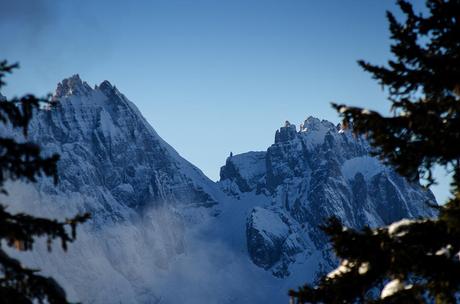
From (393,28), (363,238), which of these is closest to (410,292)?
(363,238)

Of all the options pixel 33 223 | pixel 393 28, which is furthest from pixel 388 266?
pixel 33 223

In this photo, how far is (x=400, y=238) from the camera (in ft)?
32.6

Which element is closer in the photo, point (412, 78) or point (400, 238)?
Result: point (400, 238)

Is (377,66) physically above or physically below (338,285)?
above

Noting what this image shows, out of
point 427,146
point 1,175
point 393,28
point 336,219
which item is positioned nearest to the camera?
point 1,175

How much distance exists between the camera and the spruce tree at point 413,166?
9.36 metres

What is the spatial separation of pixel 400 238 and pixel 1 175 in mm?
5917

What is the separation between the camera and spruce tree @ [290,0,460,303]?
9359 mm

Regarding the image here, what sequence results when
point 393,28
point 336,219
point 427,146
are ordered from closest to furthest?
point 427,146 < point 336,219 < point 393,28

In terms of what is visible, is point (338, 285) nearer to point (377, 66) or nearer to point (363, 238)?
point (363, 238)

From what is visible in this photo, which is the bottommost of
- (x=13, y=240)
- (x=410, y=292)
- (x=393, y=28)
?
(x=410, y=292)

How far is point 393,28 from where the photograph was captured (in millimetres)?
10914

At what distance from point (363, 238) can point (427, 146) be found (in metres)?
1.67

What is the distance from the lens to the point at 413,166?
988 cm
